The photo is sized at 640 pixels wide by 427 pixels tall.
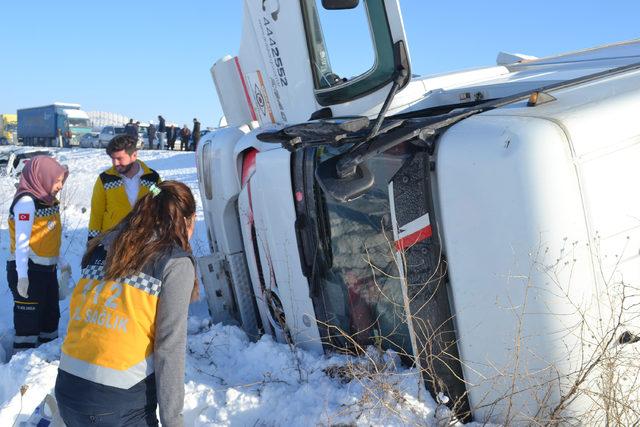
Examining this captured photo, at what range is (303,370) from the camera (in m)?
3.09

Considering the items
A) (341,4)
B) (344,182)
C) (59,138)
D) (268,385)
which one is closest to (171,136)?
(59,138)

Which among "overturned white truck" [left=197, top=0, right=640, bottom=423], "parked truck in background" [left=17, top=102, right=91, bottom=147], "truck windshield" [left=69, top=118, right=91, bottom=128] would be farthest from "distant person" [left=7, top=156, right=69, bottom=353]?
"truck windshield" [left=69, top=118, right=91, bottom=128]

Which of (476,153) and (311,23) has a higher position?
(311,23)

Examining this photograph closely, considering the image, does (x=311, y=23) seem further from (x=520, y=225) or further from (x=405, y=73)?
(x=520, y=225)

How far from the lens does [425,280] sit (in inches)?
96.2

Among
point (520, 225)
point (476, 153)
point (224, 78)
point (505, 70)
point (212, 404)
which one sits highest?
point (224, 78)

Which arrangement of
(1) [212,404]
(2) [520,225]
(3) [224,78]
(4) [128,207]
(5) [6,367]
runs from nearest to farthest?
1. (2) [520,225]
2. (1) [212,404]
3. (5) [6,367]
4. (4) [128,207]
5. (3) [224,78]

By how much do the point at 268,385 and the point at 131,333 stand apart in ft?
3.70

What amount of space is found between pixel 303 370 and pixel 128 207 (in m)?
2.14

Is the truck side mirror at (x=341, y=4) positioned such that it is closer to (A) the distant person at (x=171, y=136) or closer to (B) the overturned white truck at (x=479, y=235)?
(B) the overturned white truck at (x=479, y=235)

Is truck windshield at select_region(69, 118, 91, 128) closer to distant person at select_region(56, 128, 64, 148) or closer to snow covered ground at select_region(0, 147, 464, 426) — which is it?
distant person at select_region(56, 128, 64, 148)

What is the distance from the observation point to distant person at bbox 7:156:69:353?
14.1ft

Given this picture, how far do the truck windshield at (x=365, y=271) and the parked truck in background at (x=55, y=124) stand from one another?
39913 mm

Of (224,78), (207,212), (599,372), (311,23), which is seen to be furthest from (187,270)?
(224,78)
